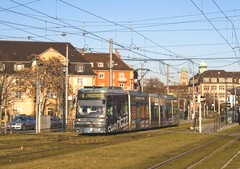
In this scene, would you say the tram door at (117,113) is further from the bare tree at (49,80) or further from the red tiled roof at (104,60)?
the red tiled roof at (104,60)

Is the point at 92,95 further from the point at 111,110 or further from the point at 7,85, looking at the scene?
the point at 7,85

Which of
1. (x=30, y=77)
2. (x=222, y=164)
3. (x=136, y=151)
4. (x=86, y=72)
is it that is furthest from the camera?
(x=86, y=72)

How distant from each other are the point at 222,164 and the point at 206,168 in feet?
4.73

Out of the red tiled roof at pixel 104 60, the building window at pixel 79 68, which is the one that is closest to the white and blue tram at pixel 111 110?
the building window at pixel 79 68

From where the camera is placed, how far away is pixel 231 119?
63.2m

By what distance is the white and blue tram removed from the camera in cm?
3416

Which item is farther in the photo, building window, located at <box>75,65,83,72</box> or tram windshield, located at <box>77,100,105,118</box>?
building window, located at <box>75,65,83,72</box>

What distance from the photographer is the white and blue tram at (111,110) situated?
34.2 meters

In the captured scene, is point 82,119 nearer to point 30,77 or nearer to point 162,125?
point 162,125

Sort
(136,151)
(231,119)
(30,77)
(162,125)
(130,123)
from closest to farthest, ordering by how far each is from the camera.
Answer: (136,151), (130,123), (162,125), (231,119), (30,77)

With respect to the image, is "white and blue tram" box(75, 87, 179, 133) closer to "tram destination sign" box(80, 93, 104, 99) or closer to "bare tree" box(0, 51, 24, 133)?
"tram destination sign" box(80, 93, 104, 99)

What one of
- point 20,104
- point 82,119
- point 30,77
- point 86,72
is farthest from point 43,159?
point 86,72

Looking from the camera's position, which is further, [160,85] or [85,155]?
[160,85]

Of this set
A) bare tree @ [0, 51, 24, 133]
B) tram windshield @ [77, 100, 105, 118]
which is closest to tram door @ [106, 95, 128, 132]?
tram windshield @ [77, 100, 105, 118]
